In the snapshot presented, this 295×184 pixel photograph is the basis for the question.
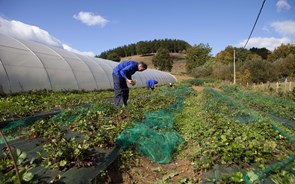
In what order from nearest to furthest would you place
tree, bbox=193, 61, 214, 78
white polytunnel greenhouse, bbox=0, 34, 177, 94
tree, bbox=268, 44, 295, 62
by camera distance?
white polytunnel greenhouse, bbox=0, 34, 177, 94
tree, bbox=193, 61, 214, 78
tree, bbox=268, 44, 295, 62

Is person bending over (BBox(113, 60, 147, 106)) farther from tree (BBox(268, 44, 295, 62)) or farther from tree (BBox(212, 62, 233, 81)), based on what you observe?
tree (BBox(268, 44, 295, 62))

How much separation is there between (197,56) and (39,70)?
2430 inches

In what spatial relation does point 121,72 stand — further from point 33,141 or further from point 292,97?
point 292,97

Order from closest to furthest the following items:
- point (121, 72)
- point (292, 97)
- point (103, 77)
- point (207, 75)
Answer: point (121, 72) → point (292, 97) → point (103, 77) → point (207, 75)

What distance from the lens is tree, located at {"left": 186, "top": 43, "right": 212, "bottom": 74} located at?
67.8m

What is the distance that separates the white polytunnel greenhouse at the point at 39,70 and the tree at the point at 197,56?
53850 millimetres

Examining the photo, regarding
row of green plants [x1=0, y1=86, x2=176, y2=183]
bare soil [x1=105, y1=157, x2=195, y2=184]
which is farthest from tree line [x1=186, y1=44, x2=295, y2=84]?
bare soil [x1=105, y1=157, x2=195, y2=184]

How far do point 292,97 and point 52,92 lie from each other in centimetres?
1385

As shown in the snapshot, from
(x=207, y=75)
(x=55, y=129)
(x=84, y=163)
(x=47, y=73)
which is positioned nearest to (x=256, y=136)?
(x=84, y=163)

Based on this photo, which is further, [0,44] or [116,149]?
[0,44]

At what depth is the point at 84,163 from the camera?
10.5 ft

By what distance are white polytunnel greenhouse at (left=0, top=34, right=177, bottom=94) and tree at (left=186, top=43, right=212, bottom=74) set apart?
53.8m

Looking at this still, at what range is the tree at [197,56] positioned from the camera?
67.8m

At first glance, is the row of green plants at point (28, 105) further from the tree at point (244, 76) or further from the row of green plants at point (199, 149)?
the tree at point (244, 76)
